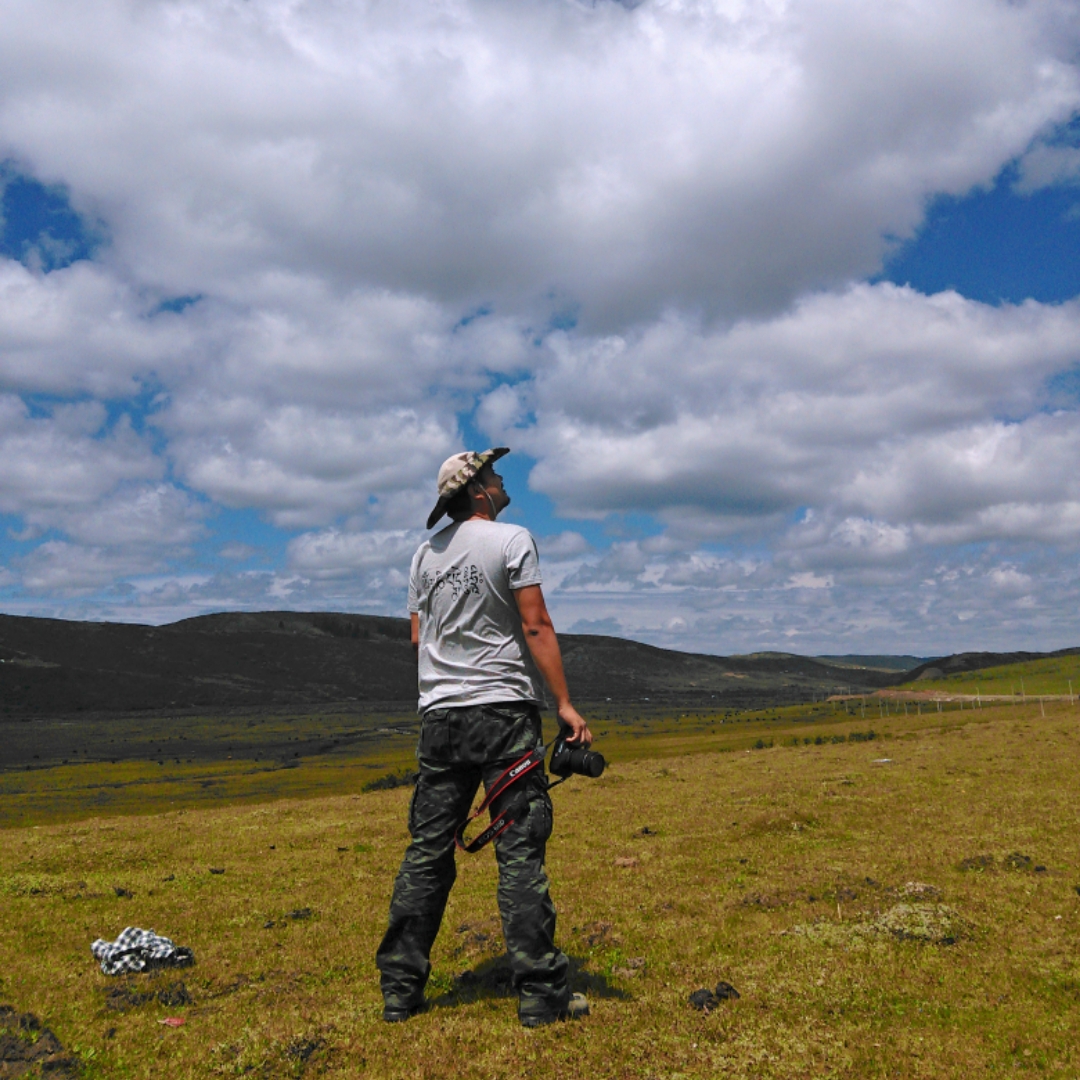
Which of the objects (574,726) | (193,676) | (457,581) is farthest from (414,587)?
(193,676)

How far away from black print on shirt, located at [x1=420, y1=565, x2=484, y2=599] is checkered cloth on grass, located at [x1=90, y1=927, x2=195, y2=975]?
3.98 metres

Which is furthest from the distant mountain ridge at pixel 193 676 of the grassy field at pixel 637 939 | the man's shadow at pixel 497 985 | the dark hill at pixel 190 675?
the man's shadow at pixel 497 985

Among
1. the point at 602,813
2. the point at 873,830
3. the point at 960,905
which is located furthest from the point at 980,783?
the point at 960,905

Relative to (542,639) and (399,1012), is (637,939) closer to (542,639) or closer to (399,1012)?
(399,1012)

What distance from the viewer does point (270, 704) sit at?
151 m

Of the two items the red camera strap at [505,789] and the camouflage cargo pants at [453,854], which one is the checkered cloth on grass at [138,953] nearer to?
the camouflage cargo pants at [453,854]

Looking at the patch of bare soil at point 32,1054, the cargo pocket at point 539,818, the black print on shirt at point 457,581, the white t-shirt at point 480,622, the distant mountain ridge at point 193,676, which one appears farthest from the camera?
the distant mountain ridge at point 193,676

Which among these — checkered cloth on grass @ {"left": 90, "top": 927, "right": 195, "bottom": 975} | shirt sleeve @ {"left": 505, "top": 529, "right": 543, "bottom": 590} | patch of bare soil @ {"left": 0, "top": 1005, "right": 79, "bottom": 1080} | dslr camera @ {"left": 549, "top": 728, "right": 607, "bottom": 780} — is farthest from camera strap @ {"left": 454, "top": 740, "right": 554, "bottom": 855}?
checkered cloth on grass @ {"left": 90, "top": 927, "right": 195, "bottom": 975}

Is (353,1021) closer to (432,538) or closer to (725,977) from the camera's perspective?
(725,977)

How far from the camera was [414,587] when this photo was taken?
6.25m

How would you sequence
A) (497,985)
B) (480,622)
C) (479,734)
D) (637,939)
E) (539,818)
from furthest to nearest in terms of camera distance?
1. (637,939)
2. (497,985)
3. (480,622)
4. (479,734)
5. (539,818)

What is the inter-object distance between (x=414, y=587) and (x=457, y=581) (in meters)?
0.57

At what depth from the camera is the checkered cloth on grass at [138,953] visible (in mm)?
6738

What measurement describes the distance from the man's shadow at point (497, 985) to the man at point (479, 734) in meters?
0.42
